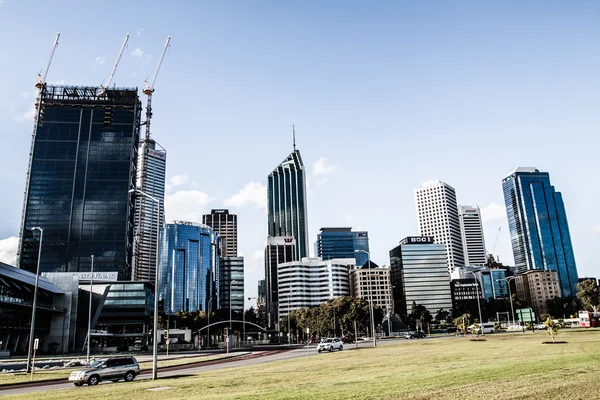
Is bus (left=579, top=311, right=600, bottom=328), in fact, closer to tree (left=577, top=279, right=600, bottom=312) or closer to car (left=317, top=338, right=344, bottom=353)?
tree (left=577, top=279, right=600, bottom=312)

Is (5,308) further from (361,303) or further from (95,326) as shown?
(361,303)

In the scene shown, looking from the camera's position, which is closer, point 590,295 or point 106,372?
point 106,372

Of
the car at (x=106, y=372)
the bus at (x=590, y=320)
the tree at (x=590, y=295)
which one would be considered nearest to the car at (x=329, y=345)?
the car at (x=106, y=372)

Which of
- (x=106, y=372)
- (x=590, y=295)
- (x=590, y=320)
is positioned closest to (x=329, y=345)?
(x=106, y=372)

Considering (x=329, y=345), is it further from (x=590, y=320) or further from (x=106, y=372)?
(x=590, y=320)

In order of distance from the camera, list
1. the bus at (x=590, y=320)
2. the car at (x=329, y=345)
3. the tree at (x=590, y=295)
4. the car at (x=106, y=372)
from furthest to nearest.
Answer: the tree at (x=590, y=295)
the bus at (x=590, y=320)
the car at (x=329, y=345)
the car at (x=106, y=372)

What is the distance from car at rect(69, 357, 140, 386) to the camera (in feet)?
107

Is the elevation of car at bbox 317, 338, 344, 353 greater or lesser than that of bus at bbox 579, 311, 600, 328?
lesser

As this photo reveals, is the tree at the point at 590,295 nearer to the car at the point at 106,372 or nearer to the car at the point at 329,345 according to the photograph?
the car at the point at 329,345

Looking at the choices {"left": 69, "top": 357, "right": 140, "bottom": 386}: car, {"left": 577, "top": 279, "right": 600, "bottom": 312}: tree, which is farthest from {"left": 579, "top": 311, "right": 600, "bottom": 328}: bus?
{"left": 69, "top": 357, "right": 140, "bottom": 386}: car

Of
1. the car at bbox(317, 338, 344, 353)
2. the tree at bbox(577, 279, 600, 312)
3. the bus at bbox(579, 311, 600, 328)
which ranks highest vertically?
the tree at bbox(577, 279, 600, 312)

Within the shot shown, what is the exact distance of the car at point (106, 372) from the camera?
3269 cm

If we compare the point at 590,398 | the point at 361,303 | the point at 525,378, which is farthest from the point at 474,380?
the point at 361,303

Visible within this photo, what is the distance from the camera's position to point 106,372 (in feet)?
112
